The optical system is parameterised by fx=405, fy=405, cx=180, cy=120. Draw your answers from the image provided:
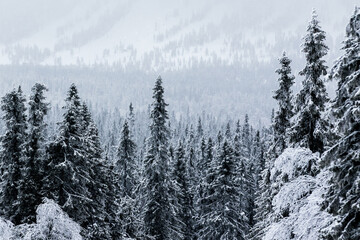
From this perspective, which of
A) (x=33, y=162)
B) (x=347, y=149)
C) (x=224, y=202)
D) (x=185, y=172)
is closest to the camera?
(x=347, y=149)

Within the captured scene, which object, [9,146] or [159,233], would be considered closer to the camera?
[9,146]

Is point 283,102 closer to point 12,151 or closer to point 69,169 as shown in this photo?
point 69,169

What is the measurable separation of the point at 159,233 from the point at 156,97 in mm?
10753

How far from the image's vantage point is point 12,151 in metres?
23.2

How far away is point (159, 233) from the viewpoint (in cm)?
3206

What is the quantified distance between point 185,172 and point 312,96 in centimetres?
2658

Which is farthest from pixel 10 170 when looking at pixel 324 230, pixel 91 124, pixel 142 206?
pixel 324 230

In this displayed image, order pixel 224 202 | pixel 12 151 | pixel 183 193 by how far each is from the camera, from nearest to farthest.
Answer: pixel 12 151 → pixel 224 202 → pixel 183 193

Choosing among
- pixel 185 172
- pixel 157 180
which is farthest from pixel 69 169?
pixel 185 172

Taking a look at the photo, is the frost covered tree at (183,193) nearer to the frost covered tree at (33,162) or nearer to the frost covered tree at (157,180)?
the frost covered tree at (157,180)

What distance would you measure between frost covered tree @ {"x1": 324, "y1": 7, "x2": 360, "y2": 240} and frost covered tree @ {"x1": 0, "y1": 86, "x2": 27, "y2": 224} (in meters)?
18.1

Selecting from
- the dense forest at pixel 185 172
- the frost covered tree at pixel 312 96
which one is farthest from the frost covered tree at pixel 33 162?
the frost covered tree at pixel 312 96

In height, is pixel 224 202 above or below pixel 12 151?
below

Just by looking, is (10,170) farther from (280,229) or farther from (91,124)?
(280,229)
